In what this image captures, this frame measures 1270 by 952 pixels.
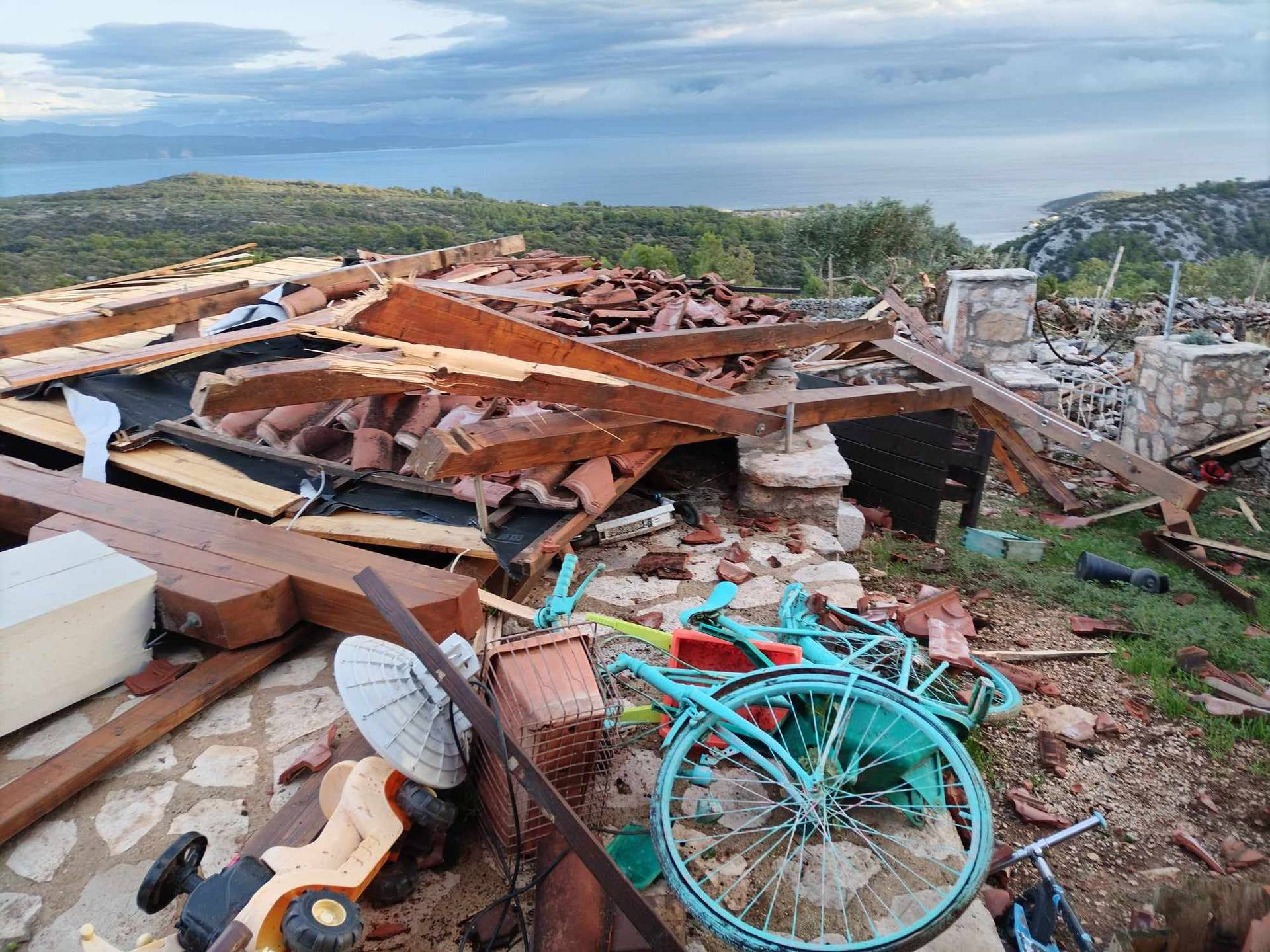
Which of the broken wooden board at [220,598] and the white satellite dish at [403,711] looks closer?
the white satellite dish at [403,711]

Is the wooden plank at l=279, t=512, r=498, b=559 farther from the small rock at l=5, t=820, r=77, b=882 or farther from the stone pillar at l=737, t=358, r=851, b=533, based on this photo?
the stone pillar at l=737, t=358, r=851, b=533

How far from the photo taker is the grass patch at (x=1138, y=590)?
4.22m

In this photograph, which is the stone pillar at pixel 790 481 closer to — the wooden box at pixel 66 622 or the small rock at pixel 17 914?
the wooden box at pixel 66 622

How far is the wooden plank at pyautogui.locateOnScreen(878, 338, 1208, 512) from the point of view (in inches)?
248

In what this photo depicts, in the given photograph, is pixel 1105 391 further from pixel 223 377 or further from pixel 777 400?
pixel 223 377

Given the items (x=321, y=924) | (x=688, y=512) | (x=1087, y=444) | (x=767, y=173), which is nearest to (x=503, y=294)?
(x=688, y=512)

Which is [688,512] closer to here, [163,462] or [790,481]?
[790,481]

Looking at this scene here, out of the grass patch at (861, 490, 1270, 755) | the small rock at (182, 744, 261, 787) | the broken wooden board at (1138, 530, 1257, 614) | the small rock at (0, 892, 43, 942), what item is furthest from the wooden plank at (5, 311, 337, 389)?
the broken wooden board at (1138, 530, 1257, 614)

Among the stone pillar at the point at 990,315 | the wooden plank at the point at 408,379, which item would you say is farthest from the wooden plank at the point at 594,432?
the stone pillar at the point at 990,315

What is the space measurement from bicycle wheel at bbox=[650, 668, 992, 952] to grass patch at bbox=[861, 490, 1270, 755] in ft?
7.34

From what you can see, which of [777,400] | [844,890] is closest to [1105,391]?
[777,400]

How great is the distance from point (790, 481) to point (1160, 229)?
3746cm

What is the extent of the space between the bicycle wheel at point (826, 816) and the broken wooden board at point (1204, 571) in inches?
158

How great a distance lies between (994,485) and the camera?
811 cm
